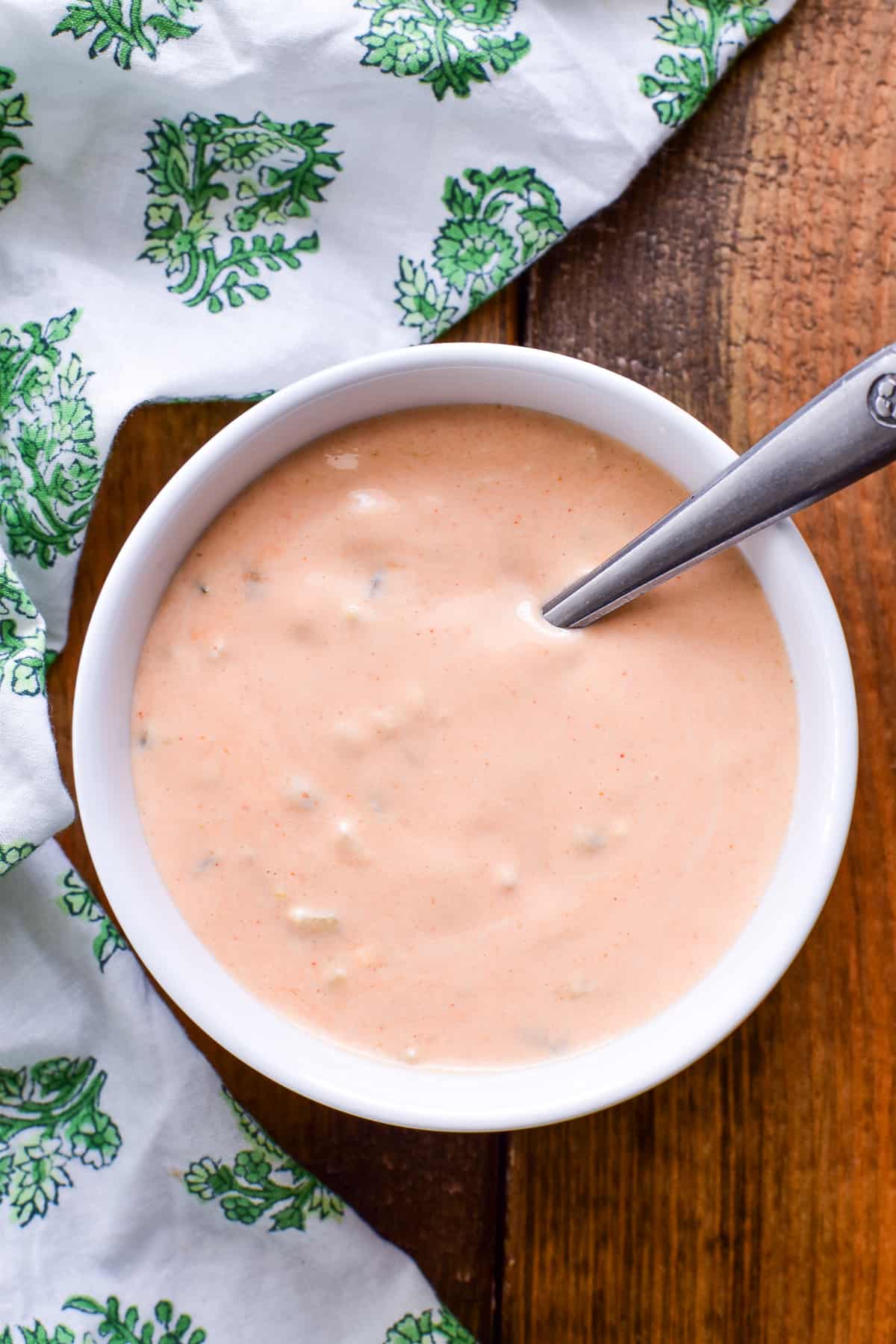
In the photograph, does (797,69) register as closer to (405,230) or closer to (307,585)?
(405,230)

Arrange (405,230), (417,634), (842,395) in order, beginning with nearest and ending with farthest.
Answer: (842,395) → (417,634) → (405,230)

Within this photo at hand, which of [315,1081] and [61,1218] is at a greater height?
[315,1081]

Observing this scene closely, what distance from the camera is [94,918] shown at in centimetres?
114

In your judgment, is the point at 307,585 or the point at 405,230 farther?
the point at 405,230

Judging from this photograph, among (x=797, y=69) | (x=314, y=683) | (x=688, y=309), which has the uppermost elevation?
(x=797, y=69)

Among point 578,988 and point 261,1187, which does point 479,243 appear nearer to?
point 578,988

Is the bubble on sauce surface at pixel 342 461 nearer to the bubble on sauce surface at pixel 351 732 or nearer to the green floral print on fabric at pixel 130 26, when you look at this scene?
the bubble on sauce surface at pixel 351 732

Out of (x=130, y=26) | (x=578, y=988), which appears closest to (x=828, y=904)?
(x=578, y=988)

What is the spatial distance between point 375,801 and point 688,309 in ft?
1.79

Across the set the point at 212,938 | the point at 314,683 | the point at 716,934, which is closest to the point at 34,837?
the point at 212,938

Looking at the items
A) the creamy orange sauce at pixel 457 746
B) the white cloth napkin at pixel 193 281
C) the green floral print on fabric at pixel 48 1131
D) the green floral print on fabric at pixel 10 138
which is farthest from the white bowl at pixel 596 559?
the green floral print on fabric at pixel 10 138

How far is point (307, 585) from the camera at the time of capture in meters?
0.98

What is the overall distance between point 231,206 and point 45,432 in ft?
0.87

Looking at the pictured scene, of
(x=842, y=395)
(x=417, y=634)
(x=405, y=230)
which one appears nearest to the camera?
(x=842, y=395)
